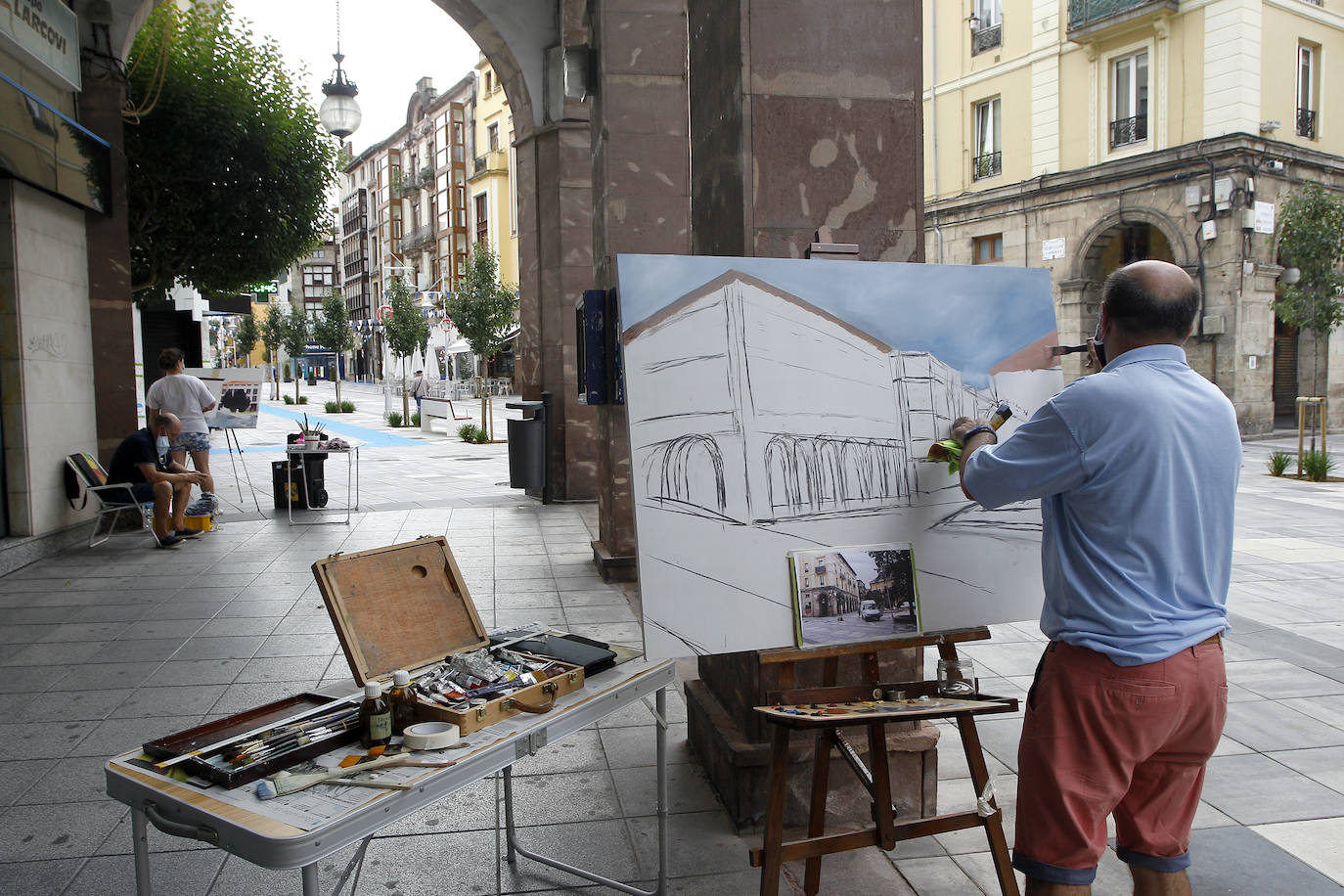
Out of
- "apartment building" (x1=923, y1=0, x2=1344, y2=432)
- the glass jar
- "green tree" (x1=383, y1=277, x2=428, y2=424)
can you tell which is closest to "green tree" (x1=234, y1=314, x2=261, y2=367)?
"green tree" (x1=383, y1=277, x2=428, y2=424)

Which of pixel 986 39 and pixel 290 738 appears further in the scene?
pixel 986 39

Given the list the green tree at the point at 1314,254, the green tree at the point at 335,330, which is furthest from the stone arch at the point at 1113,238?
the green tree at the point at 335,330

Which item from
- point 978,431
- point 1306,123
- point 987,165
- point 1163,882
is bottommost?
point 1163,882

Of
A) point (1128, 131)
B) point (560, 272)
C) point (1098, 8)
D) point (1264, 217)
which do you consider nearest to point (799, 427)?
point (560, 272)

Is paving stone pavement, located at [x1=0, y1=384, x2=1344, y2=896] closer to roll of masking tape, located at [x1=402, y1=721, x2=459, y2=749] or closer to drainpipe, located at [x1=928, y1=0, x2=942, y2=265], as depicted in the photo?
roll of masking tape, located at [x1=402, y1=721, x2=459, y2=749]

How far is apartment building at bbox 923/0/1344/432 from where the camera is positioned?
712 inches

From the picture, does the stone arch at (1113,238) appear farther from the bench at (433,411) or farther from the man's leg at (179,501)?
the man's leg at (179,501)

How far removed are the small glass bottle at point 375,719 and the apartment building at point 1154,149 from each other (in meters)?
19.4

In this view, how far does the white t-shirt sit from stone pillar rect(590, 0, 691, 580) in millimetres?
4492

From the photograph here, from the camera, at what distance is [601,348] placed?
4848 mm

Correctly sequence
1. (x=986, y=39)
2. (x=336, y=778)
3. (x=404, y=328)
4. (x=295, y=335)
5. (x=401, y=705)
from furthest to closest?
(x=295, y=335)
(x=404, y=328)
(x=986, y=39)
(x=401, y=705)
(x=336, y=778)

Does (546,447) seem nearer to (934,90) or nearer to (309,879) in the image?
(309,879)

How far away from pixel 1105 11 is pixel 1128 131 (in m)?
2.44

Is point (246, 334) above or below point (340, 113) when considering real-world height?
above
